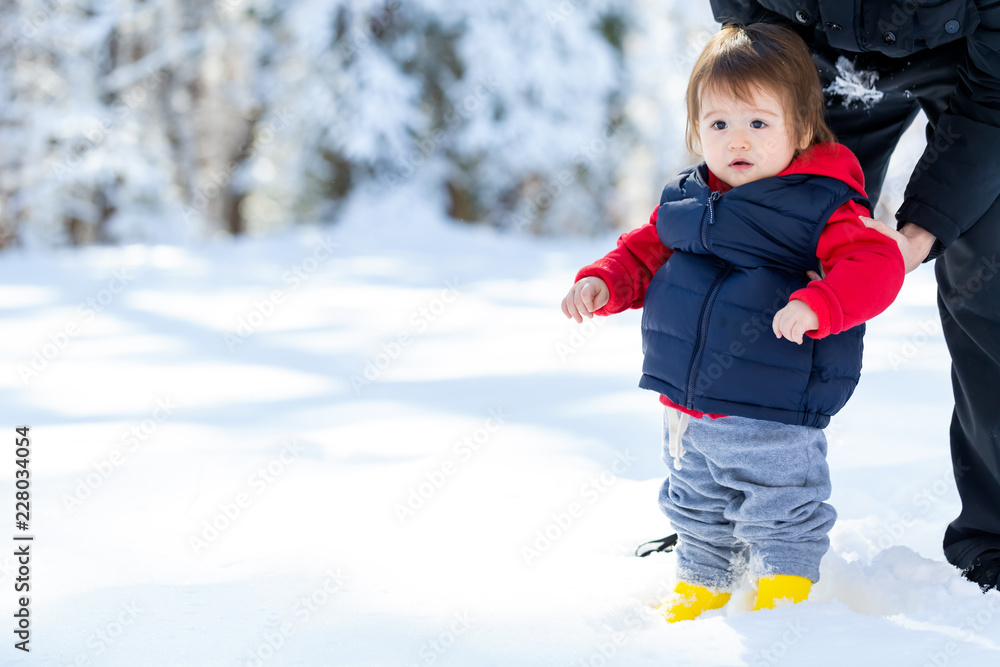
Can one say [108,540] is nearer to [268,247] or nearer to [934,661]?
[934,661]

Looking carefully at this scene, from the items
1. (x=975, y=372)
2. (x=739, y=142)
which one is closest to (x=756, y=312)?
(x=739, y=142)

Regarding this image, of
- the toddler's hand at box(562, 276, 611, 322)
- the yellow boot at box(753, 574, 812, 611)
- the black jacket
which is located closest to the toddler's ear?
the black jacket

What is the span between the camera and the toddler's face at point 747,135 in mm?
1536

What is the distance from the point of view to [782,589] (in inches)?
62.3

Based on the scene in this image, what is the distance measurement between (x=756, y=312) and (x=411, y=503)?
1052 millimetres

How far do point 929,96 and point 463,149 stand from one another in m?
9.89

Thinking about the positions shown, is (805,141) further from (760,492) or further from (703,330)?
(760,492)

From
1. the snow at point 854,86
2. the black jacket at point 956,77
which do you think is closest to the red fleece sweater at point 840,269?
the black jacket at point 956,77

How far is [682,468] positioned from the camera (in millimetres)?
1715

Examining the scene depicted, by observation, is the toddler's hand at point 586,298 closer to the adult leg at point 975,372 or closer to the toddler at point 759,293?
the toddler at point 759,293

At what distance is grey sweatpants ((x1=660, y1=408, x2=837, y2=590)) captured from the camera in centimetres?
159

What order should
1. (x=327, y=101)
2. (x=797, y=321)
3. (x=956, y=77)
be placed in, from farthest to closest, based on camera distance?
(x=327, y=101)
(x=956, y=77)
(x=797, y=321)

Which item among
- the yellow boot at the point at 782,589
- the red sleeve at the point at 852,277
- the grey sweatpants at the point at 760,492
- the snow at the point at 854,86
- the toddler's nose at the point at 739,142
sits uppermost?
the snow at the point at 854,86

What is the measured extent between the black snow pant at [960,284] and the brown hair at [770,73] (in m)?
0.25
